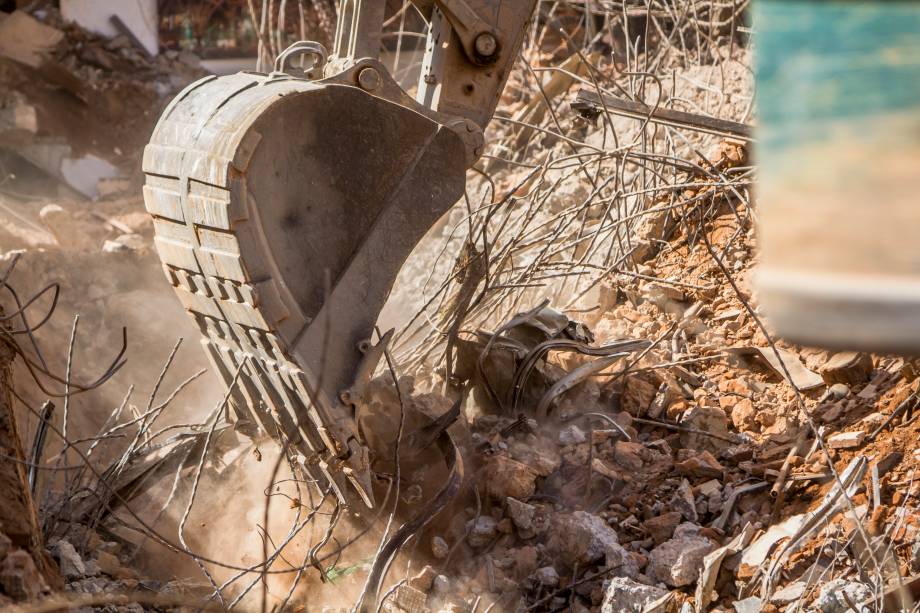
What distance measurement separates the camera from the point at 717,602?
315cm

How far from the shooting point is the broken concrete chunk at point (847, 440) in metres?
3.51

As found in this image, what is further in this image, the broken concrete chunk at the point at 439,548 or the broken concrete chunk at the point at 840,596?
the broken concrete chunk at the point at 439,548

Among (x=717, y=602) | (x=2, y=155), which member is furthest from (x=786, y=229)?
(x=2, y=155)

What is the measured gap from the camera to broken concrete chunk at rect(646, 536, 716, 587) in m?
3.23

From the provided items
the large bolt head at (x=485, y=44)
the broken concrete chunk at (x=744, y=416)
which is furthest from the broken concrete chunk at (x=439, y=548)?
the large bolt head at (x=485, y=44)

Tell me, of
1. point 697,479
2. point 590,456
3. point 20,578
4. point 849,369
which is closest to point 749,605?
point 697,479

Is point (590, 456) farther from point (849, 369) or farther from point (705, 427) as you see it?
point (849, 369)

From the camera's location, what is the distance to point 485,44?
145 inches

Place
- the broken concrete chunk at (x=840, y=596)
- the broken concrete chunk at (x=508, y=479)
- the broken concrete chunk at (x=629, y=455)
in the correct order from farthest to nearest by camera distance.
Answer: the broken concrete chunk at (x=629, y=455) → the broken concrete chunk at (x=508, y=479) → the broken concrete chunk at (x=840, y=596)

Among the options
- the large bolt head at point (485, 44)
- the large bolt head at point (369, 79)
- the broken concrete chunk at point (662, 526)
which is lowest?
the broken concrete chunk at point (662, 526)

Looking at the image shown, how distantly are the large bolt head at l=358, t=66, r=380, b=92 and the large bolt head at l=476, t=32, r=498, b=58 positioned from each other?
0.44 meters

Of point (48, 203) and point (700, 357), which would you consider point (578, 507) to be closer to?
point (700, 357)

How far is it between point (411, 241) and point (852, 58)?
8.79 feet

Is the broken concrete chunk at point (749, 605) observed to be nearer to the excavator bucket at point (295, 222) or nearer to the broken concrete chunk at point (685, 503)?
the broken concrete chunk at point (685, 503)
